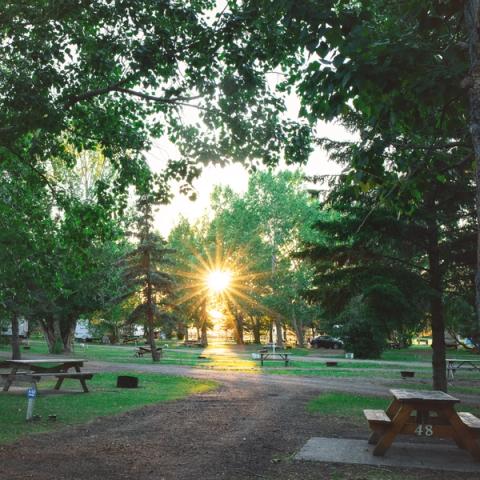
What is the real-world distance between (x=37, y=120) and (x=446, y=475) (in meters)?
7.90

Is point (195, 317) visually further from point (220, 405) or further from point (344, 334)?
point (220, 405)

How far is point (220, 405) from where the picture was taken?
40.5ft

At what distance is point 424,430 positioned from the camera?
23.1 feet

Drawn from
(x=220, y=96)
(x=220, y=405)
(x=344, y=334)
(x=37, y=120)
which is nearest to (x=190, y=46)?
(x=220, y=96)

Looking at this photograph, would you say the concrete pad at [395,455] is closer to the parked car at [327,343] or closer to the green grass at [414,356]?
the green grass at [414,356]

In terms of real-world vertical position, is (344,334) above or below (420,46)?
below

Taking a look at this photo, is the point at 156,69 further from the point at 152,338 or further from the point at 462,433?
the point at 152,338

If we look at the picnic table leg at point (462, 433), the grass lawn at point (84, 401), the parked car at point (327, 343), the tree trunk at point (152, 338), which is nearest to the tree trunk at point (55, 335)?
the tree trunk at point (152, 338)

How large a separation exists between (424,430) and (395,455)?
0.59 metres

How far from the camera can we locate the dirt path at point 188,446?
632 cm

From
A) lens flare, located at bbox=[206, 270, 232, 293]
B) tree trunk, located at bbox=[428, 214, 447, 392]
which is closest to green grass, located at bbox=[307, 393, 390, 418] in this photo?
tree trunk, located at bbox=[428, 214, 447, 392]

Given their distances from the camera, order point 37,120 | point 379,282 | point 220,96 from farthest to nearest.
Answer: point 379,282 < point 220,96 < point 37,120

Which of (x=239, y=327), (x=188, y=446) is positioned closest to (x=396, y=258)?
(x=188, y=446)

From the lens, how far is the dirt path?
6.32m
